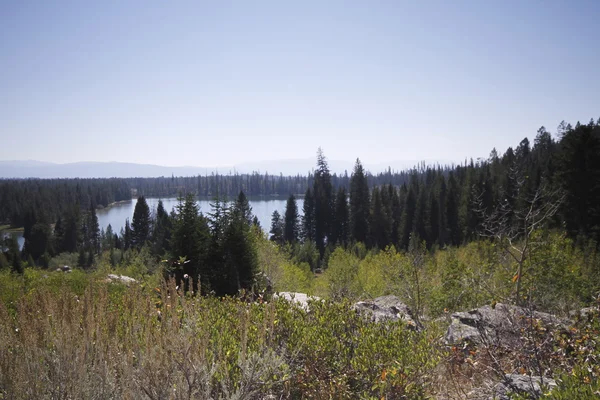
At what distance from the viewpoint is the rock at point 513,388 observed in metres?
2.91

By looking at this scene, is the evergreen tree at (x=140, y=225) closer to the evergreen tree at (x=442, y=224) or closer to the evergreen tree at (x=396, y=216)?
the evergreen tree at (x=396, y=216)

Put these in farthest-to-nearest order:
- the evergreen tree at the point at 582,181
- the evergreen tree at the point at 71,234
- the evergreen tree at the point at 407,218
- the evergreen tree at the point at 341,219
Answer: the evergreen tree at the point at 71,234, the evergreen tree at the point at 341,219, the evergreen tree at the point at 407,218, the evergreen tree at the point at 582,181

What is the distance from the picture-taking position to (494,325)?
494 cm

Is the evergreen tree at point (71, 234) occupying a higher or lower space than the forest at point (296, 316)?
lower

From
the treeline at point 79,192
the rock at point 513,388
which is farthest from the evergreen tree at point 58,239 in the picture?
the rock at point 513,388

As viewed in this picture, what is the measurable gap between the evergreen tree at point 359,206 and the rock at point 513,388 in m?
48.6

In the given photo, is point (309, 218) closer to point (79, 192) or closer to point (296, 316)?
point (296, 316)

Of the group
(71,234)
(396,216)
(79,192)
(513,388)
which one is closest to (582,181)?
(513,388)

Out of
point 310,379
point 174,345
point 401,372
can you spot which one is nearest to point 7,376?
point 174,345

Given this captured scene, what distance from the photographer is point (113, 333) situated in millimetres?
3133

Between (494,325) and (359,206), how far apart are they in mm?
48373

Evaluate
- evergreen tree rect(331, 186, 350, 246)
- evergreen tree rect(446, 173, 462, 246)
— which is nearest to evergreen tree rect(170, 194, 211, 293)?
evergreen tree rect(331, 186, 350, 246)

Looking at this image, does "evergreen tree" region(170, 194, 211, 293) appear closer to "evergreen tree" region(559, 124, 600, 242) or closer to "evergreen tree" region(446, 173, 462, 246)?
"evergreen tree" region(559, 124, 600, 242)

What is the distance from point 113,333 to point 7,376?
77 cm
